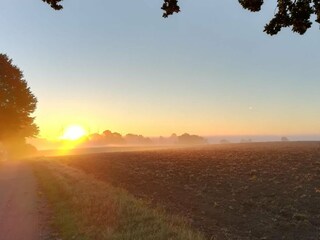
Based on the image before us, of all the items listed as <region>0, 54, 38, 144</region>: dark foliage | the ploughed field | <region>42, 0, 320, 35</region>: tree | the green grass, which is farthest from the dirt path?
<region>0, 54, 38, 144</region>: dark foliage

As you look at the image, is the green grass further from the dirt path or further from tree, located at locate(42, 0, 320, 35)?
tree, located at locate(42, 0, 320, 35)

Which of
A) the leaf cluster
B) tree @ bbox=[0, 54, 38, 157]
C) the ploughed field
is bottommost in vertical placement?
the ploughed field

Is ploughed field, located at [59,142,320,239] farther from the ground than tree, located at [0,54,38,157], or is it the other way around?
tree, located at [0,54,38,157]

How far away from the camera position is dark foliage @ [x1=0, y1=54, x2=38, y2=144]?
2010 inches

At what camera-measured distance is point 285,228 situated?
566 inches

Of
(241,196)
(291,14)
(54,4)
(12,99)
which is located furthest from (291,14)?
(12,99)

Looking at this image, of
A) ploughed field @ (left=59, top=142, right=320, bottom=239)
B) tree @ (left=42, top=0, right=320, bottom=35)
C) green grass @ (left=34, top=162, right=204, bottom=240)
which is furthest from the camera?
ploughed field @ (left=59, top=142, right=320, bottom=239)

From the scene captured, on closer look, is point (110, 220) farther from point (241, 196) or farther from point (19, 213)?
point (241, 196)

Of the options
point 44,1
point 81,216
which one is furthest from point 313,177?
point 44,1

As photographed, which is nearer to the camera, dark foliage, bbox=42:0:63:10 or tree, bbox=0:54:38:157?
dark foliage, bbox=42:0:63:10

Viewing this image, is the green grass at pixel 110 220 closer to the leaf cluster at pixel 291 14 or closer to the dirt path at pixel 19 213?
the dirt path at pixel 19 213

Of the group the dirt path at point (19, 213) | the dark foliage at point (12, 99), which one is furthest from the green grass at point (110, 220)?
the dark foliage at point (12, 99)

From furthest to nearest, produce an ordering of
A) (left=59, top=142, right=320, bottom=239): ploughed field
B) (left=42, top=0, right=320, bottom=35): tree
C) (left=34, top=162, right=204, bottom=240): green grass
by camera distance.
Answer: (left=59, top=142, right=320, bottom=239): ploughed field
(left=34, top=162, right=204, bottom=240): green grass
(left=42, top=0, right=320, bottom=35): tree

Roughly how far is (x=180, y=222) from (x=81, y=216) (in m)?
3.71
